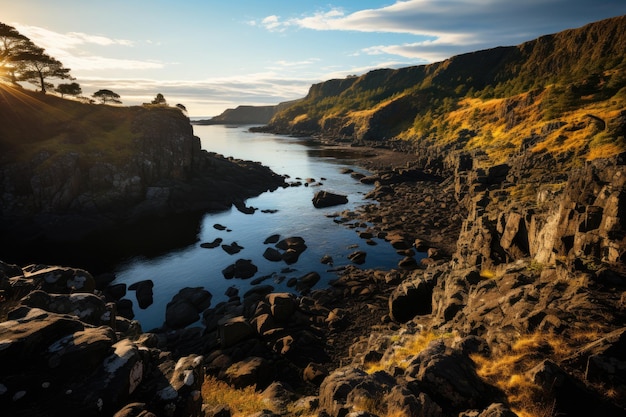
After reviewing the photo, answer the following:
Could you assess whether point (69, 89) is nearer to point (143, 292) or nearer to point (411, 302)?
point (143, 292)

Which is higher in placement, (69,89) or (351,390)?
(69,89)

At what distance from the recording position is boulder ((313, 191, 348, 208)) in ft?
249

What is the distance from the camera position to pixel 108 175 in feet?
226

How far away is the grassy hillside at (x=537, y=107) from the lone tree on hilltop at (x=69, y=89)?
363 feet

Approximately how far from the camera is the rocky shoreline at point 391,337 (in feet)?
32.5

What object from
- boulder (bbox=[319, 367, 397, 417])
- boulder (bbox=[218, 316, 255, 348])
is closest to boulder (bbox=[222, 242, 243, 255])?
boulder (bbox=[218, 316, 255, 348])

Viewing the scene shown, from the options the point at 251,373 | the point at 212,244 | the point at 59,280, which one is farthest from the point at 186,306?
the point at 212,244

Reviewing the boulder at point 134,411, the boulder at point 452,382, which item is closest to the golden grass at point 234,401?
the boulder at point 134,411

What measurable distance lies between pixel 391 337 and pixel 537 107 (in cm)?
10083

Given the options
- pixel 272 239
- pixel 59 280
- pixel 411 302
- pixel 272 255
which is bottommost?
pixel 272 255

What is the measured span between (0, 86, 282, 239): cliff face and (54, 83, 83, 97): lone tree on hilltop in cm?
809

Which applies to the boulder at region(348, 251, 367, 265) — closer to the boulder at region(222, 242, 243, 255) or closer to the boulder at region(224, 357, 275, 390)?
the boulder at region(222, 242, 243, 255)

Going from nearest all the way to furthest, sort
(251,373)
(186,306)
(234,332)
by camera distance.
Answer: (251,373) → (234,332) → (186,306)

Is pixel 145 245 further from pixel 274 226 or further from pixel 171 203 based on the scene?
pixel 274 226
